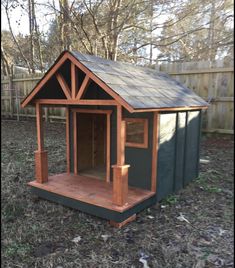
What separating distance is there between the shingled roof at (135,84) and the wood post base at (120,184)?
69 cm

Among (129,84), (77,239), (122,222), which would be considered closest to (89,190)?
(122,222)

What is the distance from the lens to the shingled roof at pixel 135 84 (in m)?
2.55

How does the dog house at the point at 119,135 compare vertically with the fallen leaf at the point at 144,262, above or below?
above

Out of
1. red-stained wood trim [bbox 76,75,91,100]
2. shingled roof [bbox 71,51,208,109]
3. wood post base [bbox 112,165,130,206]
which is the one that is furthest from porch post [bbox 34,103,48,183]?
wood post base [bbox 112,165,130,206]

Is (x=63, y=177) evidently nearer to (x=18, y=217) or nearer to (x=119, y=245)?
(x=18, y=217)

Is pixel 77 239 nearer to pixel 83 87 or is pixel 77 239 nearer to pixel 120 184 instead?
pixel 120 184

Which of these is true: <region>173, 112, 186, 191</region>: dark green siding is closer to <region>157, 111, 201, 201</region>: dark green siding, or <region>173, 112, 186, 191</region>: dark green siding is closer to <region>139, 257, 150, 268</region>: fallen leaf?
<region>157, 111, 201, 201</region>: dark green siding

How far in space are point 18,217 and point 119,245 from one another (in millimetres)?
1147

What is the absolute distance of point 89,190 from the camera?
3.25 m

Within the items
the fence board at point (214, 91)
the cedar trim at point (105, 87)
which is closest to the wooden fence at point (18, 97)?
the cedar trim at point (105, 87)

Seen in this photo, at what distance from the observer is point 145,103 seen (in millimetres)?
2607

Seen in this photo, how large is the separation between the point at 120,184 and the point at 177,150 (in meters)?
1.19

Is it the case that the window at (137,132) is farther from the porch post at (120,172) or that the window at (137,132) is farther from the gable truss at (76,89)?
the gable truss at (76,89)

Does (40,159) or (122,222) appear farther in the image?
(40,159)
